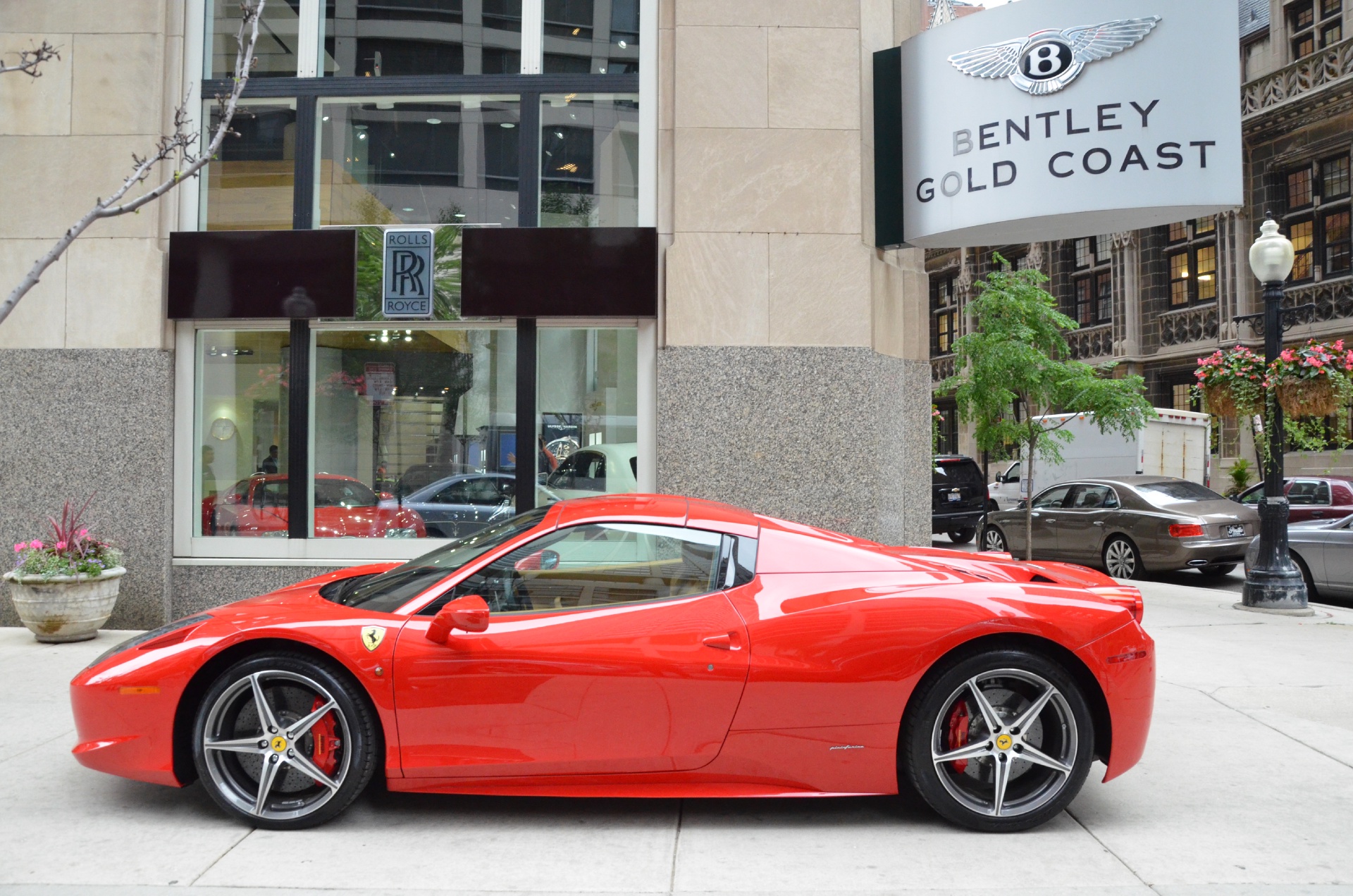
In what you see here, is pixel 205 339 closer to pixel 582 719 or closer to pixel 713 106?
pixel 713 106

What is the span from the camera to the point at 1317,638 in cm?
877

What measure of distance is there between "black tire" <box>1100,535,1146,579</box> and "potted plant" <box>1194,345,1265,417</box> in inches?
126

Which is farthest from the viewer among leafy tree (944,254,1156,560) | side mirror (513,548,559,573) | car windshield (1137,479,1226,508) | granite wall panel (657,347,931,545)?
leafy tree (944,254,1156,560)

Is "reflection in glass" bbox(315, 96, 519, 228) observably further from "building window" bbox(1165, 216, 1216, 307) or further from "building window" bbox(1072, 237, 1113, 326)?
"building window" bbox(1072, 237, 1113, 326)

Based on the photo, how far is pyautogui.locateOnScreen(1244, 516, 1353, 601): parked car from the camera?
11.7 metres

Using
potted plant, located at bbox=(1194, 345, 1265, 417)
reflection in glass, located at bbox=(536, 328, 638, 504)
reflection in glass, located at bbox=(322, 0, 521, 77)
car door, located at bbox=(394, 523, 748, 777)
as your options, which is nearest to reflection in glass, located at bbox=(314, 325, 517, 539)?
reflection in glass, located at bbox=(536, 328, 638, 504)

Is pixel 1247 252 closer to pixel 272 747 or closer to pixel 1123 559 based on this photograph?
pixel 1123 559

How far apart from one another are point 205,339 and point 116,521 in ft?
5.66

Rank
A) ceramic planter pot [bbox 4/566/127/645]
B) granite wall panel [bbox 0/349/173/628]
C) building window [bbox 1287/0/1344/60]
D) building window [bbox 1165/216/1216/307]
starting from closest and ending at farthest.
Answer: ceramic planter pot [bbox 4/566/127/645], granite wall panel [bbox 0/349/173/628], building window [bbox 1287/0/1344/60], building window [bbox 1165/216/1216/307]

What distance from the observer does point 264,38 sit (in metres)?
9.18

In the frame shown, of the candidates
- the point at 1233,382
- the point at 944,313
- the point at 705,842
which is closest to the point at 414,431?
the point at 705,842

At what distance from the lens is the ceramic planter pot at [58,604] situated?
784 cm

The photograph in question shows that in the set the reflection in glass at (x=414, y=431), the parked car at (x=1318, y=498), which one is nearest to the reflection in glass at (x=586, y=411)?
the reflection in glass at (x=414, y=431)

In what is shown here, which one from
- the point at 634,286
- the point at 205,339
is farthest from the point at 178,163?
the point at 634,286
